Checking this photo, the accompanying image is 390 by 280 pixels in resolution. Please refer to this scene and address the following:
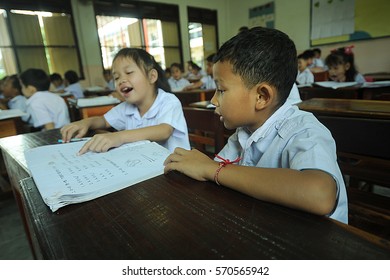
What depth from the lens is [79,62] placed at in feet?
18.5

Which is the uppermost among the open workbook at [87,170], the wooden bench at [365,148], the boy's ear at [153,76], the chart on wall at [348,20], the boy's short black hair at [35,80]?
the chart on wall at [348,20]

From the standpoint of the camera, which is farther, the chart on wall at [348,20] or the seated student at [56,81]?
the seated student at [56,81]

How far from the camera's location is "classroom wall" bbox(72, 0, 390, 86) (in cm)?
527

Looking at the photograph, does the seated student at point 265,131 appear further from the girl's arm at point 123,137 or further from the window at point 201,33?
the window at point 201,33

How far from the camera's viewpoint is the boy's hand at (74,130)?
958 mm

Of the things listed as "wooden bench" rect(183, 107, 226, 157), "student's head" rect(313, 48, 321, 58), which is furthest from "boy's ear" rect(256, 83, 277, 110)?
"student's head" rect(313, 48, 321, 58)

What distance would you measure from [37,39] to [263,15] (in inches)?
216

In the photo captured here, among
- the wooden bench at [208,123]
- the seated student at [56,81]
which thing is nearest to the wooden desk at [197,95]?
the wooden bench at [208,123]

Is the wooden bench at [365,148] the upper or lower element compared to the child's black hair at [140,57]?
lower

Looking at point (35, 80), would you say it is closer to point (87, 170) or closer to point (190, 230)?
point (87, 170)

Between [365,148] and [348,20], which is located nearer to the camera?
[365,148]

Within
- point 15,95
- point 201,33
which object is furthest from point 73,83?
point 201,33

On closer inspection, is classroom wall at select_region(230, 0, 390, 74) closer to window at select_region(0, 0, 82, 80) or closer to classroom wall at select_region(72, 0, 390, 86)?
classroom wall at select_region(72, 0, 390, 86)

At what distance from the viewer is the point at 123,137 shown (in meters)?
0.79
